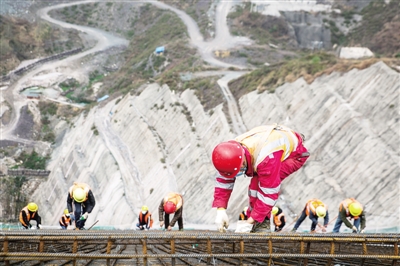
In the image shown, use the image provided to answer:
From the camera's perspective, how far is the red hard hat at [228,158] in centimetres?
664

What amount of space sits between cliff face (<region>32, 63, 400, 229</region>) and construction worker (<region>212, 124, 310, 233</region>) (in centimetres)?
1252

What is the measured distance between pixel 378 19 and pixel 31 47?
60879 mm

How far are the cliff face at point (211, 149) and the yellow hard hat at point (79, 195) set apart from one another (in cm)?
1216

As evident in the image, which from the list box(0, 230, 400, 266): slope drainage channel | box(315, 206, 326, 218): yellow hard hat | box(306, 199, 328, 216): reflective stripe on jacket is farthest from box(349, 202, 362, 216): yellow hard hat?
box(0, 230, 400, 266): slope drainage channel

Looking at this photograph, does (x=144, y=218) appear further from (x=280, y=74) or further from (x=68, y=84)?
(x=68, y=84)

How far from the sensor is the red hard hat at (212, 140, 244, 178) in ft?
21.8

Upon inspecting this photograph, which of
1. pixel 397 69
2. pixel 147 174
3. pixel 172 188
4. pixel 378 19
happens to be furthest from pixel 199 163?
pixel 378 19

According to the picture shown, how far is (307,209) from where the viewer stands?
45.2 feet

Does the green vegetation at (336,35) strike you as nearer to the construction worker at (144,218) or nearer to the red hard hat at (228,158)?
the construction worker at (144,218)

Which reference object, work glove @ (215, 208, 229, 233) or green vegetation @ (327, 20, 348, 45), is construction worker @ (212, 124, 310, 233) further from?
green vegetation @ (327, 20, 348, 45)

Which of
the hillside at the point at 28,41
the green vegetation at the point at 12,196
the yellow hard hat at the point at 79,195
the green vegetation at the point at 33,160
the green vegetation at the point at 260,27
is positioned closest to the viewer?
the yellow hard hat at the point at 79,195

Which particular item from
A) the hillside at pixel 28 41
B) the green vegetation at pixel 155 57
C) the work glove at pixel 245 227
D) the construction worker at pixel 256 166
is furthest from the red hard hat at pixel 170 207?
the hillside at pixel 28 41

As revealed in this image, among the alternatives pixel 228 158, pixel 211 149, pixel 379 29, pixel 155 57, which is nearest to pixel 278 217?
pixel 228 158

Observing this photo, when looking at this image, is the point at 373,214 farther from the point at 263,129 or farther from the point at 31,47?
the point at 31,47
